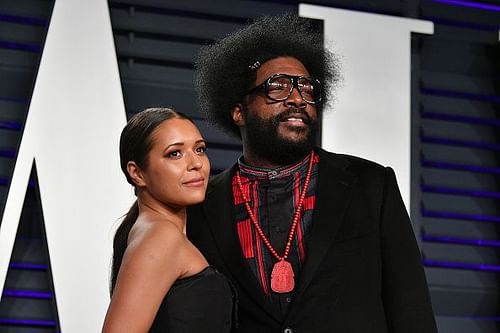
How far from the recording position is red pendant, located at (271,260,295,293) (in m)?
2.94

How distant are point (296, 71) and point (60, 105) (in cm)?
132

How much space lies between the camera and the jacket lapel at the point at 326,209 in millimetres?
2910

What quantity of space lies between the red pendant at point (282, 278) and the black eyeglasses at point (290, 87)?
0.59m

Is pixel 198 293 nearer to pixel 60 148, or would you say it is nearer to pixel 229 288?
pixel 229 288

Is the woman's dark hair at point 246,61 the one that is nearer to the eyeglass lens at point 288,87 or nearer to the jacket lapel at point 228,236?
the eyeglass lens at point 288,87

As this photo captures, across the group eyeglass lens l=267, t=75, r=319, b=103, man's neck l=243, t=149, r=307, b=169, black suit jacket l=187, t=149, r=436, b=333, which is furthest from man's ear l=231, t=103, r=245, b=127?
black suit jacket l=187, t=149, r=436, b=333

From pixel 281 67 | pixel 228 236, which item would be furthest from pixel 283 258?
pixel 281 67

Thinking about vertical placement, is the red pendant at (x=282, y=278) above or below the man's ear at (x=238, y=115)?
below

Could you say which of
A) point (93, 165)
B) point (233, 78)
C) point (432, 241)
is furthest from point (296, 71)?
point (432, 241)

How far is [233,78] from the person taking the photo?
3461mm

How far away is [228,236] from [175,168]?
558 millimetres

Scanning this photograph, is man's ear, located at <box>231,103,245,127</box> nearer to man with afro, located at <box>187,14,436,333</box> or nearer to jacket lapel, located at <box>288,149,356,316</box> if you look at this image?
man with afro, located at <box>187,14,436,333</box>

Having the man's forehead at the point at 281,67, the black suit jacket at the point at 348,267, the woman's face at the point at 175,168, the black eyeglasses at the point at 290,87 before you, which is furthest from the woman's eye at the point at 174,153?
the man's forehead at the point at 281,67

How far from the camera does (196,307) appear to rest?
248 cm
